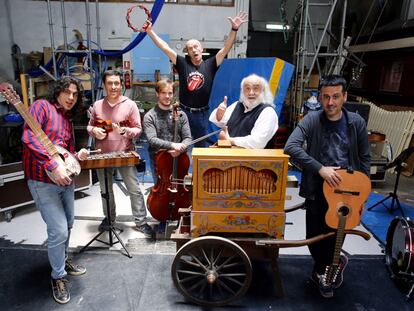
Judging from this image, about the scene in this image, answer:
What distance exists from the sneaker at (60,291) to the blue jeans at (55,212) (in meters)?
0.05

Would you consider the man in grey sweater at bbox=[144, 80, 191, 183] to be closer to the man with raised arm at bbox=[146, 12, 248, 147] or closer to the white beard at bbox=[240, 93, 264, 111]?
the man with raised arm at bbox=[146, 12, 248, 147]

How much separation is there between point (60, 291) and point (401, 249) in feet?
8.15

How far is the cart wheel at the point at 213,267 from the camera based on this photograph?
2.10 metres

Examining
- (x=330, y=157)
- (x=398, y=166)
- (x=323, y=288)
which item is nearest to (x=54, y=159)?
(x=330, y=157)

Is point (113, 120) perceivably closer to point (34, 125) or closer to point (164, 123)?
point (164, 123)

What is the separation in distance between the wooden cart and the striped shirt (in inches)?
35.8

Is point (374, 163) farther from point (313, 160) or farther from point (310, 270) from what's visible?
point (313, 160)

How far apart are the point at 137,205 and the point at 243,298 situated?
4.46ft

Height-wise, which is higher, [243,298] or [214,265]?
[214,265]

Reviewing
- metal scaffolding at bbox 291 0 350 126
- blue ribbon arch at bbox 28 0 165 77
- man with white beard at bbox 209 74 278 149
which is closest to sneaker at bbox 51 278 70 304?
man with white beard at bbox 209 74 278 149

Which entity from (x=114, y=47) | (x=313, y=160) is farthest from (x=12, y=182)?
(x=114, y=47)

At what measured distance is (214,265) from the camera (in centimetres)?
222

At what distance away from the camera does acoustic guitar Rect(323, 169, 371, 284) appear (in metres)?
2.02

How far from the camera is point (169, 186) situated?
2.91m
